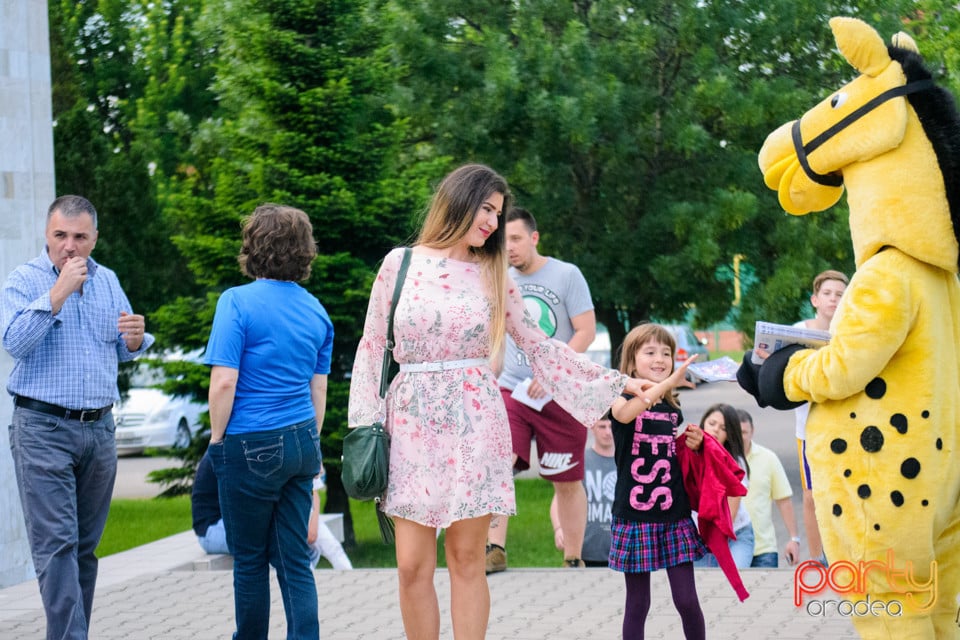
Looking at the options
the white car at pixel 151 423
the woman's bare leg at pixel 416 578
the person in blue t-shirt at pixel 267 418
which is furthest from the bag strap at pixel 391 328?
the white car at pixel 151 423

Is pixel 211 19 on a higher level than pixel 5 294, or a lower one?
higher

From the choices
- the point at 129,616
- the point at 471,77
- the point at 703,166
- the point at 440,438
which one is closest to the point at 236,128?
the point at 471,77

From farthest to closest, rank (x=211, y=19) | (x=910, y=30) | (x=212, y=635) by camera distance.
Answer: (x=910, y=30) < (x=211, y=19) < (x=212, y=635)

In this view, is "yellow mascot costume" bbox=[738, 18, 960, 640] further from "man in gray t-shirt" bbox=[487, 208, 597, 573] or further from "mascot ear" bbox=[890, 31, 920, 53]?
"man in gray t-shirt" bbox=[487, 208, 597, 573]

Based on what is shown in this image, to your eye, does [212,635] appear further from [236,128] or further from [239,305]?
[236,128]

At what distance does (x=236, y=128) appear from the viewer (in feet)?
43.4

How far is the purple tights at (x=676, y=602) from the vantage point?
5.68 metres

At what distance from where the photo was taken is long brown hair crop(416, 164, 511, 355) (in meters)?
5.28

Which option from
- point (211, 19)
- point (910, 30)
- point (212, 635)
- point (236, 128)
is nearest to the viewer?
point (212, 635)

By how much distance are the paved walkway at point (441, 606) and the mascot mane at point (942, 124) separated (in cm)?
273

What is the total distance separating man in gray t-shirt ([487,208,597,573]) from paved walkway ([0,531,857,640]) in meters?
0.41

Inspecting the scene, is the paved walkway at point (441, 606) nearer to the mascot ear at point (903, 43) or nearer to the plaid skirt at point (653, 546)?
the plaid skirt at point (653, 546)

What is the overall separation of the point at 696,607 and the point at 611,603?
5.72 ft

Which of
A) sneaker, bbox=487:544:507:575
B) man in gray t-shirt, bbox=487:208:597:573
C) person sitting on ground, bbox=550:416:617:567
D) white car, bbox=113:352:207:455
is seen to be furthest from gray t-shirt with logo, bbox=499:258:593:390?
white car, bbox=113:352:207:455
